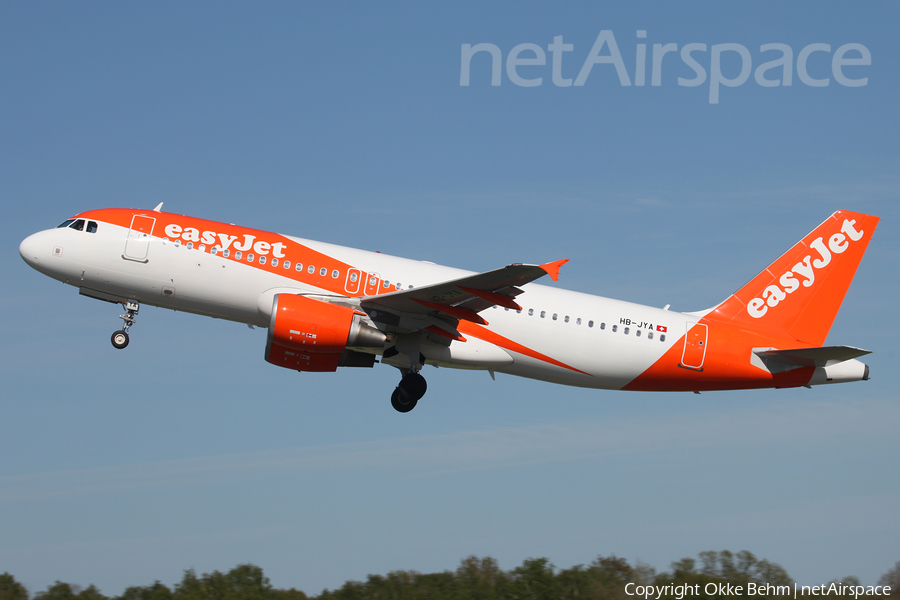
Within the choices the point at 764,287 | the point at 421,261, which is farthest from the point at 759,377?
the point at 421,261

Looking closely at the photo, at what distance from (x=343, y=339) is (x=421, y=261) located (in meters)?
4.17

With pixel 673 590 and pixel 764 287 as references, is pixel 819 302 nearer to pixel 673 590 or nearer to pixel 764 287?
pixel 764 287

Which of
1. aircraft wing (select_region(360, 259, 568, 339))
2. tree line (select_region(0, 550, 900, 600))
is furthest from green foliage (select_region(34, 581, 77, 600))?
aircraft wing (select_region(360, 259, 568, 339))

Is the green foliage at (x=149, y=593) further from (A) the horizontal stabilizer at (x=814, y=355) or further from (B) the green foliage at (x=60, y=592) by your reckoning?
(A) the horizontal stabilizer at (x=814, y=355)

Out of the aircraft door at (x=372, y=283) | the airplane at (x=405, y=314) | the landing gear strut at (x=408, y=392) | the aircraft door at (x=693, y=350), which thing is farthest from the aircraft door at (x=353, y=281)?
the aircraft door at (x=693, y=350)

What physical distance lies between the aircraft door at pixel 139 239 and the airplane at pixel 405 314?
3 centimetres

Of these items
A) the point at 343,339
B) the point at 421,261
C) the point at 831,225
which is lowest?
the point at 343,339

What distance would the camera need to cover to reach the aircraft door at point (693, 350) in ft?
84.7

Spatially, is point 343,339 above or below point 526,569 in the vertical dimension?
above

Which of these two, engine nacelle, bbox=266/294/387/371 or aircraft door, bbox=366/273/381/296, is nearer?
engine nacelle, bbox=266/294/387/371

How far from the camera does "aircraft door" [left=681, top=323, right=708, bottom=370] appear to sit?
25812 millimetres

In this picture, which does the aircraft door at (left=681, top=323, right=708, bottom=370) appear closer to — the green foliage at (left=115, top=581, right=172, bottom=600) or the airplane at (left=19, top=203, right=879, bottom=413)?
the airplane at (left=19, top=203, right=879, bottom=413)

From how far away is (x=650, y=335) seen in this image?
1011 inches

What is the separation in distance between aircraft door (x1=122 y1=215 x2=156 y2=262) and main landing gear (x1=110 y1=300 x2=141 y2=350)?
156 centimetres
